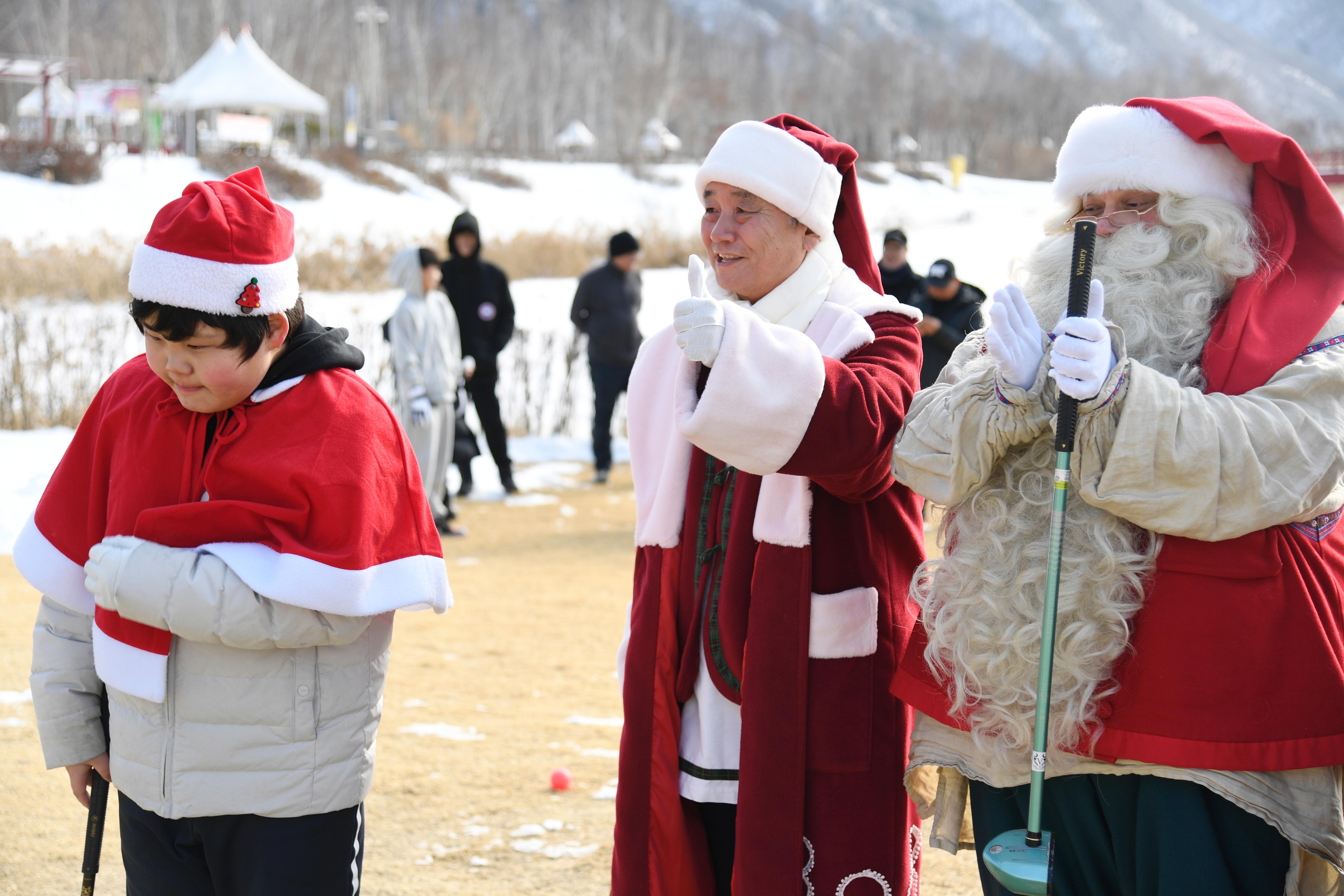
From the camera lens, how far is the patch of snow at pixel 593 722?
474cm

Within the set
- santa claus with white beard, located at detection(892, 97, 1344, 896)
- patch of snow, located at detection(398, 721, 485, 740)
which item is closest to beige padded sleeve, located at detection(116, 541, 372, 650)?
santa claus with white beard, located at detection(892, 97, 1344, 896)

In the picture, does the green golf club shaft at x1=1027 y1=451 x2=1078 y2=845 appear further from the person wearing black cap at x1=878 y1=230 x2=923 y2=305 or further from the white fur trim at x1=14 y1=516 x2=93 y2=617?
the person wearing black cap at x1=878 y1=230 x2=923 y2=305

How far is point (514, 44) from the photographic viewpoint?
62.4 meters

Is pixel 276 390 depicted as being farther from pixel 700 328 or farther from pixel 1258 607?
pixel 1258 607

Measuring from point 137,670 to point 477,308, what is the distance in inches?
268

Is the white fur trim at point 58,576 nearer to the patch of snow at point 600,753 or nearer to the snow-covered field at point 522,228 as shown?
the snow-covered field at point 522,228

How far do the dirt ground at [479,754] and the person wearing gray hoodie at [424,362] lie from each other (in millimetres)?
667

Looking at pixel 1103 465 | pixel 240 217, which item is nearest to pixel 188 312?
pixel 240 217

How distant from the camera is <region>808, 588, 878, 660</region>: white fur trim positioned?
220 centimetres

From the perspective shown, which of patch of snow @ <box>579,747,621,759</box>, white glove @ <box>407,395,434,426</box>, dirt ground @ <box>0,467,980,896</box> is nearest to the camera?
dirt ground @ <box>0,467,980,896</box>

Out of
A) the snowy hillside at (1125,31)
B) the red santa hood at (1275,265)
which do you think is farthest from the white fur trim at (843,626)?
the snowy hillside at (1125,31)

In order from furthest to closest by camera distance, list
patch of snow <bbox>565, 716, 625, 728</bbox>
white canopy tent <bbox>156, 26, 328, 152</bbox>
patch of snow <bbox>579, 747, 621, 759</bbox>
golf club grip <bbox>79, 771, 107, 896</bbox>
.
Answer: white canopy tent <bbox>156, 26, 328, 152</bbox>
patch of snow <bbox>565, 716, 625, 728</bbox>
patch of snow <bbox>579, 747, 621, 759</bbox>
golf club grip <bbox>79, 771, 107, 896</bbox>

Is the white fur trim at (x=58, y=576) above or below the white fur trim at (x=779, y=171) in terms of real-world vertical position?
below

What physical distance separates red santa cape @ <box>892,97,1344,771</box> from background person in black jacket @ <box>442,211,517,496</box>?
6.99 metres
